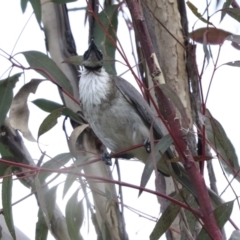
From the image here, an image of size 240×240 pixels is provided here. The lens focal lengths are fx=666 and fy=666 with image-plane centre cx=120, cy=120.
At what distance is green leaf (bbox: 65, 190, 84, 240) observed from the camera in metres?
1.82

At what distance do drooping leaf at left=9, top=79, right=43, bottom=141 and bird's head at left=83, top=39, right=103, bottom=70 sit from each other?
247mm

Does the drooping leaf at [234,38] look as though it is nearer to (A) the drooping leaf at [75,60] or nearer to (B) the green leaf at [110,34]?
(A) the drooping leaf at [75,60]

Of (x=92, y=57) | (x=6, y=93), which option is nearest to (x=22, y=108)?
(x=6, y=93)

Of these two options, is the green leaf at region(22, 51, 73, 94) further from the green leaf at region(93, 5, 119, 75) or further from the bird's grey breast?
the green leaf at region(93, 5, 119, 75)

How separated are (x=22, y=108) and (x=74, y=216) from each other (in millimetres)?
341

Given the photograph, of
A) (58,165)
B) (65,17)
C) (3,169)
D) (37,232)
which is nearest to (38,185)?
(58,165)

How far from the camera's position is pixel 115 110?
204 cm

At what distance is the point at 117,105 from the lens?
205 cm

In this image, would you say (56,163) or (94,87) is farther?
(94,87)

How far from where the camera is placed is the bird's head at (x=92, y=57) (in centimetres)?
208

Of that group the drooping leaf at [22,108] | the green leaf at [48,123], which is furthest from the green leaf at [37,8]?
the green leaf at [48,123]

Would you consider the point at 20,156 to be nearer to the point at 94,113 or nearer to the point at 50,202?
the point at 94,113

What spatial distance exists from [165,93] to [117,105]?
0.65 m

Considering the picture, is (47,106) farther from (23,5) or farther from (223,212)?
(223,212)
